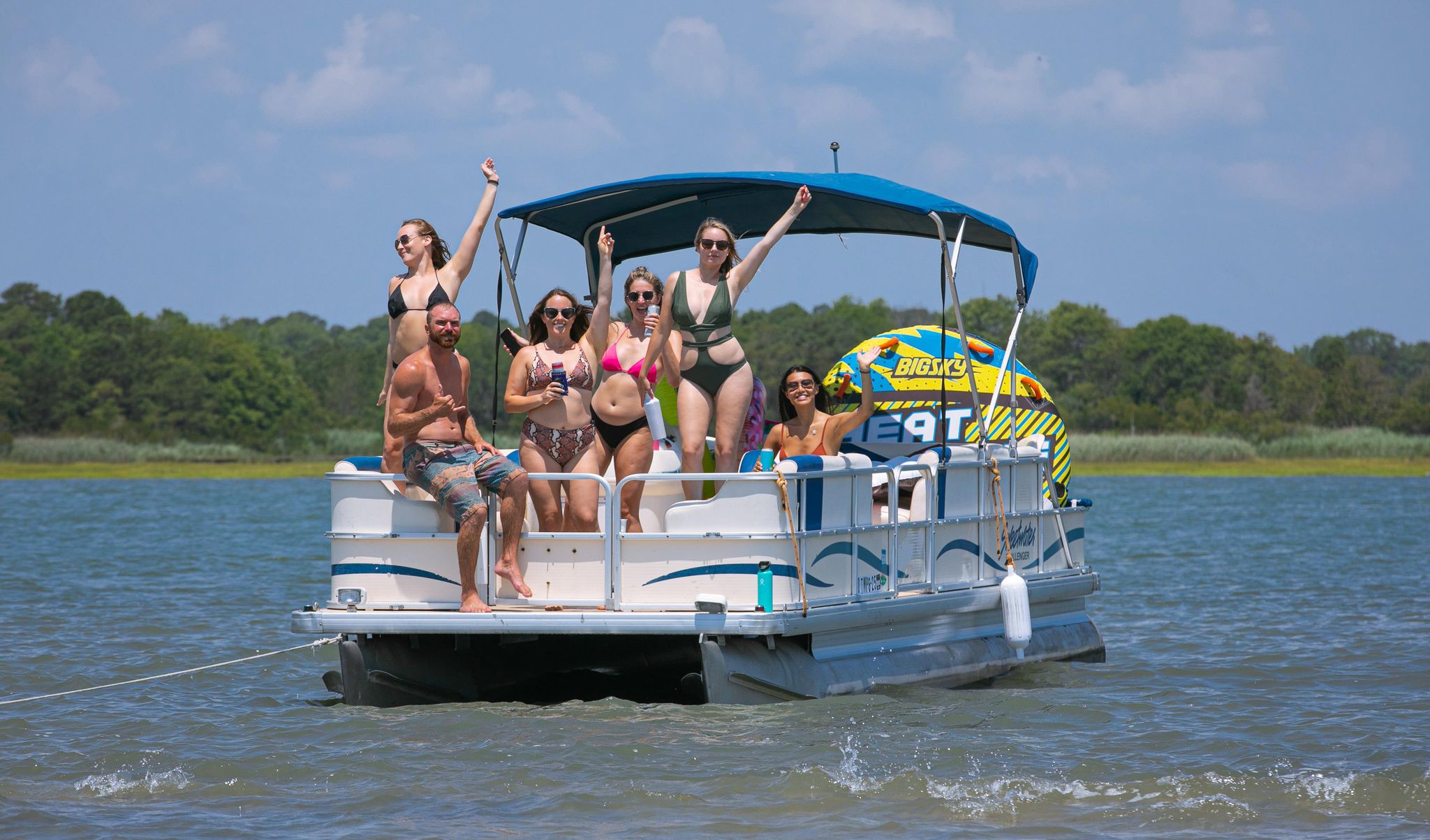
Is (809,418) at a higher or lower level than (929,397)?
lower

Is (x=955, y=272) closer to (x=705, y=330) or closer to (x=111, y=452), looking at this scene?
(x=705, y=330)

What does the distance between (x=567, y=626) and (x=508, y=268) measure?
10.2ft

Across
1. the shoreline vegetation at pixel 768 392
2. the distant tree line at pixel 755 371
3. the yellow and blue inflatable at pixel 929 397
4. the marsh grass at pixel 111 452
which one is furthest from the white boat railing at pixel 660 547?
the marsh grass at pixel 111 452

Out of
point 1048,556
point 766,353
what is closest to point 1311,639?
point 1048,556

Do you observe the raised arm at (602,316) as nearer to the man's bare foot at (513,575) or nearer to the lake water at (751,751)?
the man's bare foot at (513,575)

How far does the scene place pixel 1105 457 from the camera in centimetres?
5016

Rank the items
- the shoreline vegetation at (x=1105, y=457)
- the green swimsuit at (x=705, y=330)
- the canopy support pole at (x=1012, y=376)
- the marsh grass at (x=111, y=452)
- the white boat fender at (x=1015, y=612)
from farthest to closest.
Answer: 1. the marsh grass at (x=111, y=452)
2. the shoreline vegetation at (x=1105, y=457)
3. the canopy support pole at (x=1012, y=376)
4. the white boat fender at (x=1015, y=612)
5. the green swimsuit at (x=705, y=330)

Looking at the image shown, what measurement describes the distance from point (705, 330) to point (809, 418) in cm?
143

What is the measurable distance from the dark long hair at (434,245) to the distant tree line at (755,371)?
46.7 metres

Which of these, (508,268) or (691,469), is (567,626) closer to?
(691,469)

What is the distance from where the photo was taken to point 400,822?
691 cm

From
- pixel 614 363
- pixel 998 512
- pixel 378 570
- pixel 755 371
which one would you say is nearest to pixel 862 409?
pixel 998 512

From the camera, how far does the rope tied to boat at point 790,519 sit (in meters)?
8.05

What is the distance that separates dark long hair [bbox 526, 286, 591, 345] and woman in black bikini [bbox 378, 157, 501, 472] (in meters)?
0.44
